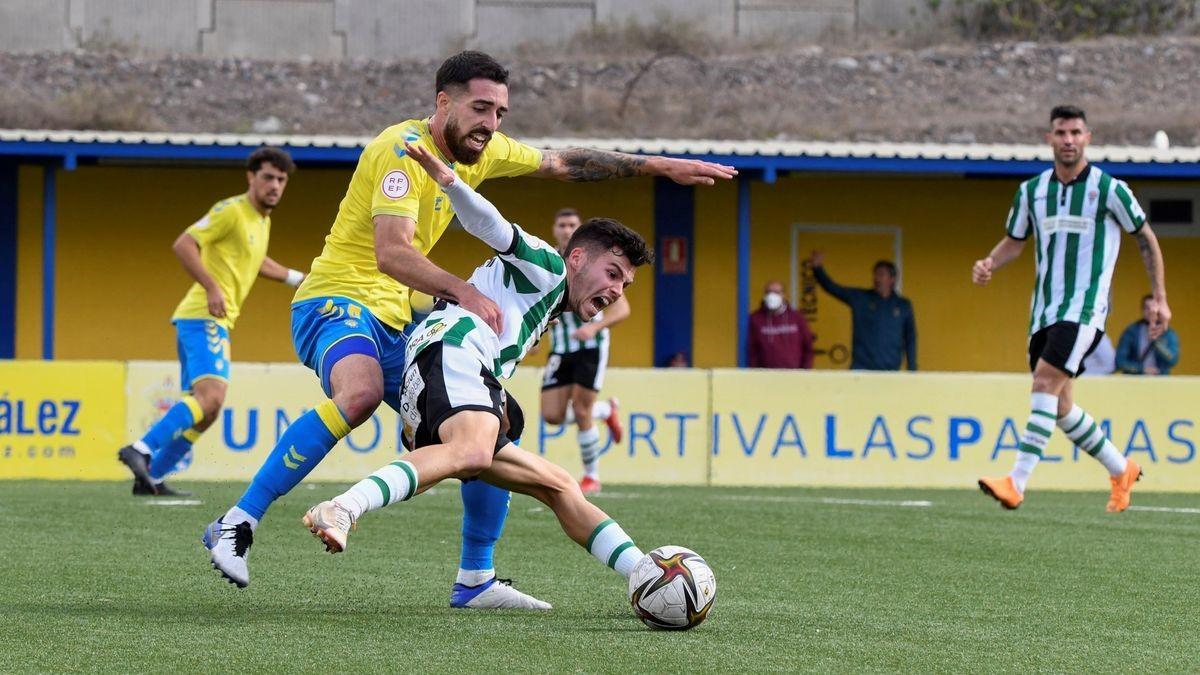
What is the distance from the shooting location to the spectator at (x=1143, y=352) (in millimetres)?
17906

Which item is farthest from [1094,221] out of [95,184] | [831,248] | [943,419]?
[95,184]

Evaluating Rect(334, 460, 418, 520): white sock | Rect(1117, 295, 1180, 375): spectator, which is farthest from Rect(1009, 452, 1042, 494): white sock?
Rect(1117, 295, 1180, 375): spectator

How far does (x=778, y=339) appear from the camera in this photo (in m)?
18.8

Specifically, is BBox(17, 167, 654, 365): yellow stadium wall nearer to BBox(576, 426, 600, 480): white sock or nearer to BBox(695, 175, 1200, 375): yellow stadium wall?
BBox(695, 175, 1200, 375): yellow stadium wall

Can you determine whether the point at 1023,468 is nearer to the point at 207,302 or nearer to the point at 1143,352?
the point at 207,302

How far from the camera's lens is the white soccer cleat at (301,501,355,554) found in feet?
16.8

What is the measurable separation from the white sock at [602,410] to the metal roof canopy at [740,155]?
11.9 feet

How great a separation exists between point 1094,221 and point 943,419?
15.4 feet

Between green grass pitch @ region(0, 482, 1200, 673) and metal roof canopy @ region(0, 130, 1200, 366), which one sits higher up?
metal roof canopy @ region(0, 130, 1200, 366)

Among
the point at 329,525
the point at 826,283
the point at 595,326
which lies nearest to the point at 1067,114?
the point at 595,326

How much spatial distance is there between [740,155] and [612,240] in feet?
39.7

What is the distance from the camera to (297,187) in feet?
65.8

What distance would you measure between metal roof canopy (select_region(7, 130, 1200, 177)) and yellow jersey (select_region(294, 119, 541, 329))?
34.1ft

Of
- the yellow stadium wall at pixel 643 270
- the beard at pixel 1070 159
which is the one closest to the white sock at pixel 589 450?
the beard at pixel 1070 159
